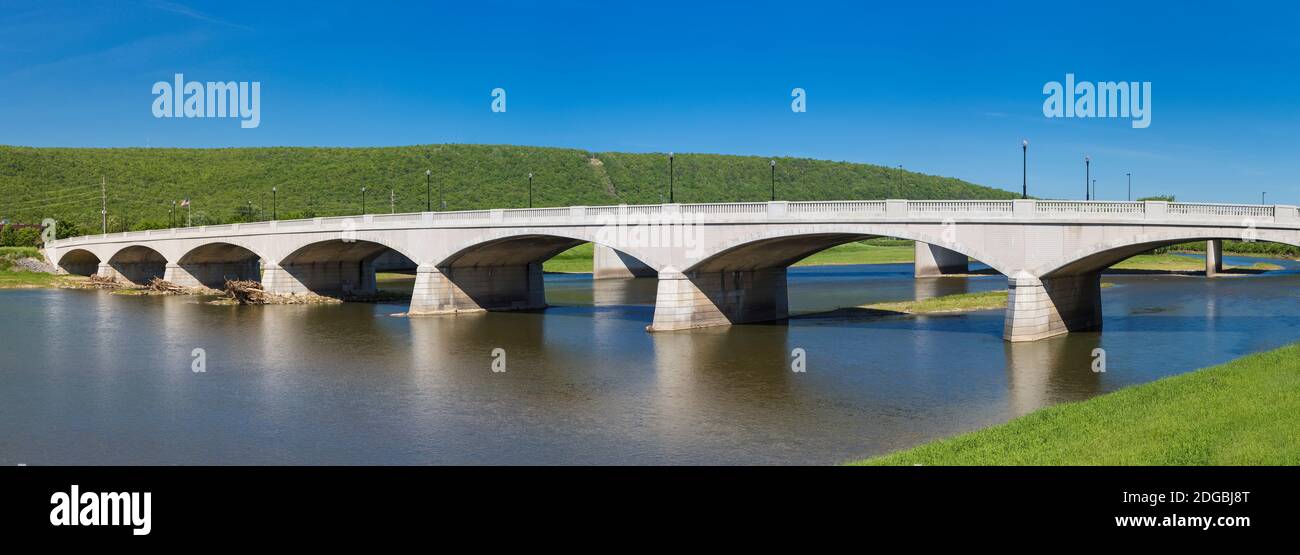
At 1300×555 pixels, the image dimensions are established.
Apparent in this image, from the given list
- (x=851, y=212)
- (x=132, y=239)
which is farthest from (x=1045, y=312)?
(x=132, y=239)

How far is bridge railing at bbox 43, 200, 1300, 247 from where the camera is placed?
36656 millimetres

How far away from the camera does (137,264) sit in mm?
96688

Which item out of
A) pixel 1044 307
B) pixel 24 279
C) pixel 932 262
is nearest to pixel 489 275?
pixel 1044 307

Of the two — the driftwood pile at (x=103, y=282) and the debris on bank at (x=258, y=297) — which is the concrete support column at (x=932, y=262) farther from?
the driftwood pile at (x=103, y=282)

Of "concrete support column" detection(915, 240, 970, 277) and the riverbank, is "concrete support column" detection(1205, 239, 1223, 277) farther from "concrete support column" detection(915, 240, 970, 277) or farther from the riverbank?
the riverbank

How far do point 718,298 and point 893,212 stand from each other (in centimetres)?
1108

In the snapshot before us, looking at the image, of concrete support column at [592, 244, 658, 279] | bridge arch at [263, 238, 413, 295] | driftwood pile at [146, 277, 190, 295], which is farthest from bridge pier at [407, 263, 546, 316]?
driftwood pile at [146, 277, 190, 295]

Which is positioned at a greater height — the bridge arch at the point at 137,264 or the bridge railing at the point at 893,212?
the bridge railing at the point at 893,212

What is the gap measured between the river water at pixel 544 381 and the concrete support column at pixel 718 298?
126 cm

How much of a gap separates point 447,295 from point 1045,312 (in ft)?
114

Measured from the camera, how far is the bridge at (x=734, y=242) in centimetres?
3856

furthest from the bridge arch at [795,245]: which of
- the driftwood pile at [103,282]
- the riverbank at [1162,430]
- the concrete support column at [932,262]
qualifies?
the driftwood pile at [103,282]
